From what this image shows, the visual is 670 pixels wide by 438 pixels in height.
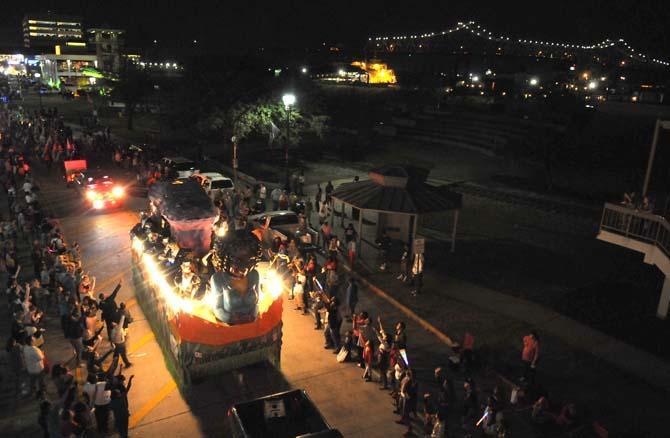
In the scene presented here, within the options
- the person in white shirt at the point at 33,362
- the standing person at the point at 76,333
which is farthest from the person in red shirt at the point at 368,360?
the person in white shirt at the point at 33,362

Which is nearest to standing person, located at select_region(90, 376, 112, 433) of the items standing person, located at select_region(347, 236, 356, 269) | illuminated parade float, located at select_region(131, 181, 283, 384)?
illuminated parade float, located at select_region(131, 181, 283, 384)

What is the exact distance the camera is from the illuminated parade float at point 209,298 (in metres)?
9.70

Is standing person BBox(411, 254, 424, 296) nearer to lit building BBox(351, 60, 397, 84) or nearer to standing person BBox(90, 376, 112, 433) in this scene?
standing person BBox(90, 376, 112, 433)

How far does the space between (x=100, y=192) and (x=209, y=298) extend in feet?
50.7

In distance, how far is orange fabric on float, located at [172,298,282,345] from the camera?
9.70 m

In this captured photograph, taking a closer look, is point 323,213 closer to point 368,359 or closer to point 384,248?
point 384,248

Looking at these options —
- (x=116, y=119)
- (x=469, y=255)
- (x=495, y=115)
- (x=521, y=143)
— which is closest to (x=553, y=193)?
(x=521, y=143)

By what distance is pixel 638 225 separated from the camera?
14.2 metres

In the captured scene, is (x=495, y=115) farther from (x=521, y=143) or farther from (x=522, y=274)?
(x=522, y=274)

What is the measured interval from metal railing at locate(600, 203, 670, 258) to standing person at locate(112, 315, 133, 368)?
12363mm

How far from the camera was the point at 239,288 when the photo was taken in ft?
31.7

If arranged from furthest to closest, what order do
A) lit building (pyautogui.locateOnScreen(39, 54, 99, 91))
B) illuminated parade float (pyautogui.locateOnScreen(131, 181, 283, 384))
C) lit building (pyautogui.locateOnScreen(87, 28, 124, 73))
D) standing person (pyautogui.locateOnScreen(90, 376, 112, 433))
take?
lit building (pyautogui.locateOnScreen(87, 28, 124, 73))
lit building (pyautogui.locateOnScreen(39, 54, 99, 91))
illuminated parade float (pyautogui.locateOnScreen(131, 181, 283, 384))
standing person (pyautogui.locateOnScreen(90, 376, 112, 433))

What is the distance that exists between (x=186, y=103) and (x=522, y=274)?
27.5 m

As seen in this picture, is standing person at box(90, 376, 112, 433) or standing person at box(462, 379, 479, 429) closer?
standing person at box(90, 376, 112, 433)
